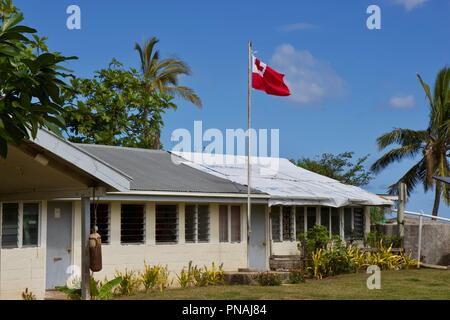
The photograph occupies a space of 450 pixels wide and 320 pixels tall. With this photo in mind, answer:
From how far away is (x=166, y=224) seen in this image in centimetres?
1962

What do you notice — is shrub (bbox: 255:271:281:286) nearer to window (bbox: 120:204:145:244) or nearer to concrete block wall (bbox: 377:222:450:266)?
window (bbox: 120:204:145:244)

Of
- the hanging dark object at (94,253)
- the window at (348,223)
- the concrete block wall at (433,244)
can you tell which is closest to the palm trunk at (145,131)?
the window at (348,223)

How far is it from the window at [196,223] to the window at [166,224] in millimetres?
450

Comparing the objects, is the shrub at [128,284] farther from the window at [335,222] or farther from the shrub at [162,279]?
the window at [335,222]

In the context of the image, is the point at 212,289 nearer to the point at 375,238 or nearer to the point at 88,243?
the point at 88,243

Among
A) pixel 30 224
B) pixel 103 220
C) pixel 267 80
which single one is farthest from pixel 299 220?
pixel 30 224

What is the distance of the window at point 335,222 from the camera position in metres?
24.9

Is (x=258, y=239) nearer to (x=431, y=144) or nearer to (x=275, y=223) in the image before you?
(x=275, y=223)

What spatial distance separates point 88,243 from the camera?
39.5 ft

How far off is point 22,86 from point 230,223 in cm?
1456

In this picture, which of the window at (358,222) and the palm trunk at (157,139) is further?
the palm trunk at (157,139)

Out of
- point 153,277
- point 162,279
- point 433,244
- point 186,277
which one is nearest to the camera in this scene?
point 153,277

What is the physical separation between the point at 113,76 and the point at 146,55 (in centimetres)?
536
